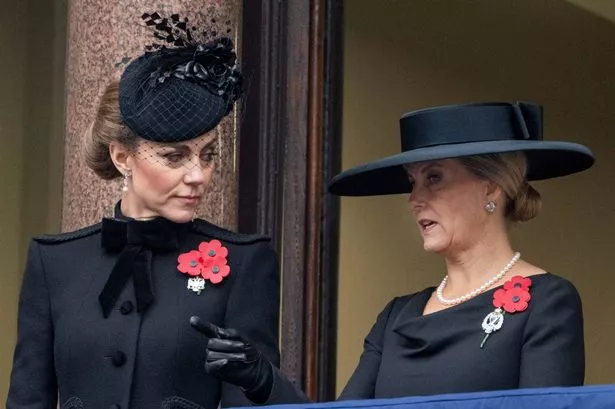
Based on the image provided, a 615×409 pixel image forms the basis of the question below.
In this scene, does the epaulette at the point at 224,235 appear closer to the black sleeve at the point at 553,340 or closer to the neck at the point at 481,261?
the neck at the point at 481,261

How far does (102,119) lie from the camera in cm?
431

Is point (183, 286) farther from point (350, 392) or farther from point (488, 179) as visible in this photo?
point (488, 179)

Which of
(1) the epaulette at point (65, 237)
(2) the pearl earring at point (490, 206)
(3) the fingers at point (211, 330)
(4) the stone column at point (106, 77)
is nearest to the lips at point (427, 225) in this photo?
(2) the pearl earring at point (490, 206)

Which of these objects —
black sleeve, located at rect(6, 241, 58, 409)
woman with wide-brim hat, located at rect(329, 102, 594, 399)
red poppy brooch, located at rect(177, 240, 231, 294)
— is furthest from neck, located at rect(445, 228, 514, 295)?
black sleeve, located at rect(6, 241, 58, 409)

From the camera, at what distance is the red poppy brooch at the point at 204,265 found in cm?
419

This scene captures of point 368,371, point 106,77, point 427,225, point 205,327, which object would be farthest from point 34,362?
point 106,77

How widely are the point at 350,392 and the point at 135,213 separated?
67 centimetres

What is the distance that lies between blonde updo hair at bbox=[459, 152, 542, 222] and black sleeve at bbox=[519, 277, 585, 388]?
0.78 ft

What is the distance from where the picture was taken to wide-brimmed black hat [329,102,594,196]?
13.7 ft

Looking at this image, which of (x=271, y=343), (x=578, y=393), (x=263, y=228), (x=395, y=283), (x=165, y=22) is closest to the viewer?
(x=578, y=393)

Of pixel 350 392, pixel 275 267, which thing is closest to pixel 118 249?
pixel 275 267

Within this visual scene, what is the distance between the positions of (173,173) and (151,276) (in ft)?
0.86

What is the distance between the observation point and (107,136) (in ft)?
14.0

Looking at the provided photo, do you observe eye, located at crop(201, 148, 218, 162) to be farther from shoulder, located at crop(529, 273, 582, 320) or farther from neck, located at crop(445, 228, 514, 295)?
shoulder, located at crop(529, 273, 582, 320)
